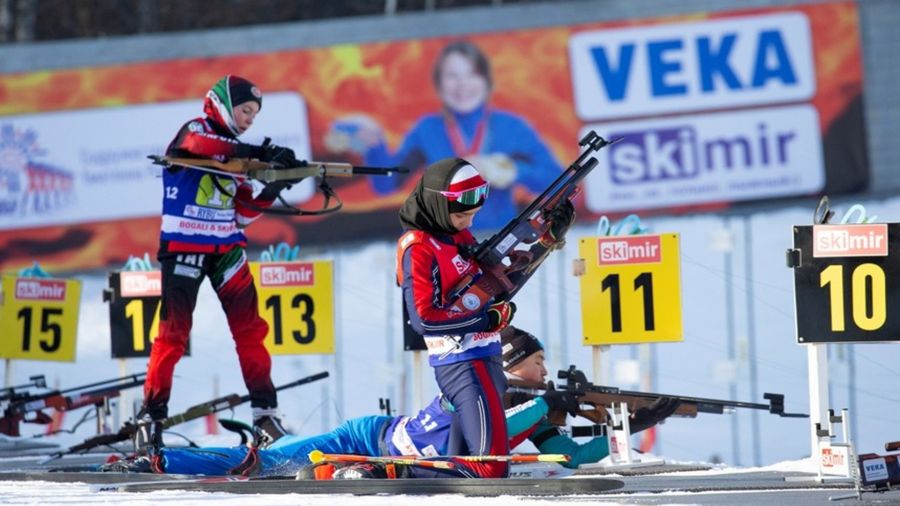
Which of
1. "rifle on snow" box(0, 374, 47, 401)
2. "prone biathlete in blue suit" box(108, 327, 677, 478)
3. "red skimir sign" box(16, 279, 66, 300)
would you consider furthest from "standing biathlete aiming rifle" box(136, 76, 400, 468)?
"red skimir sign" box(16, 279, 66, 300)

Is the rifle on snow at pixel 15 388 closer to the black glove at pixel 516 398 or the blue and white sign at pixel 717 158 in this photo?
the black glove at pixel 516 398

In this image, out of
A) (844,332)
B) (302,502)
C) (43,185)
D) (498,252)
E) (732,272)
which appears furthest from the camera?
(43,185)

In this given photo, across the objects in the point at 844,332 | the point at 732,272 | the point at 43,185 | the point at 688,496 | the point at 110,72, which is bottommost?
the point at 688,496

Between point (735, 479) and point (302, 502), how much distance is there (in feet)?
5.74

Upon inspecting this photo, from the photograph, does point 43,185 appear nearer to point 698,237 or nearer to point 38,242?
point 38,242

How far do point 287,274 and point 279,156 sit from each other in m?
1.65

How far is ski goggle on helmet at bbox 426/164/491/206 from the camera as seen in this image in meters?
5.40

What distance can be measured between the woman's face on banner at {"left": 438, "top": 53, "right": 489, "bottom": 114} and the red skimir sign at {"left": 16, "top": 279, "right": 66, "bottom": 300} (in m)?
5.61

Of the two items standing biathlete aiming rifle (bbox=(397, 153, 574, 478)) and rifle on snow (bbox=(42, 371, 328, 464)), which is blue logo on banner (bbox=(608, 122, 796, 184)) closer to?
rifle on snow (bbox=(42, 371, 328, 464))

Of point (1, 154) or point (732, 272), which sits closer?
point (732, 272)

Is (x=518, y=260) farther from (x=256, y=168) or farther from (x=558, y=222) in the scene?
(x=256, y=168)

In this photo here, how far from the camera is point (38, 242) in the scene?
14.6m

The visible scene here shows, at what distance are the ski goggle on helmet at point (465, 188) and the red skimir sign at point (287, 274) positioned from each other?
301cm

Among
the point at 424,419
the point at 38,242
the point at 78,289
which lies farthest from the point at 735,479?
the point at 38,242
